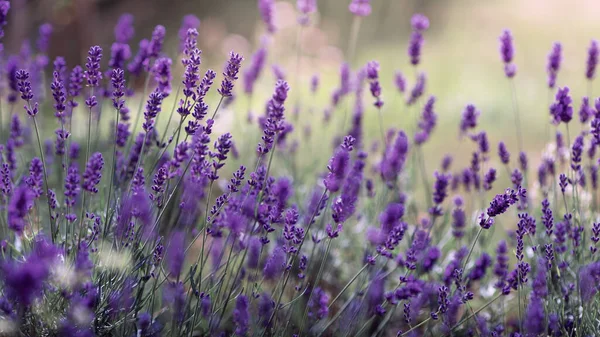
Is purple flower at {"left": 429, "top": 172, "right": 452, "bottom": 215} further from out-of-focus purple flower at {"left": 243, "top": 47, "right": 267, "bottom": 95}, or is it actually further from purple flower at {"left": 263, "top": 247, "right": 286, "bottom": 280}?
out-of-focus purple flower at {"left": 243, "top": 47, "right": 267, "bottom": 95}

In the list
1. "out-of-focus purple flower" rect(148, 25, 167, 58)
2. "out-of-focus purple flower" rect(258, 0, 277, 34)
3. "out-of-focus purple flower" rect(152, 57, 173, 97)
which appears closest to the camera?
"out-of-focus purple flower" rect(152, 57, 173, 97)

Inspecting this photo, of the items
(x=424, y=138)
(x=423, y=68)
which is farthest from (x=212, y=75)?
(x=423, y=68)

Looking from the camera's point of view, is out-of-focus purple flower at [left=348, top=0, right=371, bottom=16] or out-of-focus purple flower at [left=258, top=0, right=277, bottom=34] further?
out-of-focus purple flower at [left=258, top=0, right=277, bottom=34]

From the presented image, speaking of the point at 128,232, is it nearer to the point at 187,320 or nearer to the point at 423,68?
the point at 187,320

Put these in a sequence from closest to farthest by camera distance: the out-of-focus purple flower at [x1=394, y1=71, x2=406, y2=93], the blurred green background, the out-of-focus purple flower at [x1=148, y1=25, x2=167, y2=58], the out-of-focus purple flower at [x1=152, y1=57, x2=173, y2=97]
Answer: the out-of-focus purple flower at [x1=152, y1=57, x2=173, y2=97]
the out-of-focus purple flower at [x1=148, y1=25, x2=167, y2=58]
the out-of-focus purple flower at [x1=394, y1=71, x2=406, y2=93]
the blurred green background

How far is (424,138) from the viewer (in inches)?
114

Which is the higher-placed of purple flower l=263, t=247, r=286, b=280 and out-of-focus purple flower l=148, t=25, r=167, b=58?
out-of-focus purple flower l=148, t=25, r=167, b=58

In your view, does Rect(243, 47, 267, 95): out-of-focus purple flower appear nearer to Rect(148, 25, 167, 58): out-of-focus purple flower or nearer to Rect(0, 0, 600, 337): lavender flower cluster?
Rect(0, 0, 600, 337): lavender flower cluster

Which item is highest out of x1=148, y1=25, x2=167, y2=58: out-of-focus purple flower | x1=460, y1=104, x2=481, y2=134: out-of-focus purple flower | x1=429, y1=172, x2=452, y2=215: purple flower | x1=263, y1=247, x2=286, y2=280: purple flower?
x1=148, y1=25, x2=167, y2=58: out-of-focus purple flower

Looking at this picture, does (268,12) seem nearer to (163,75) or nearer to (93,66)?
(163,75)

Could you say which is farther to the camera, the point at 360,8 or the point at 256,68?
the point at 256,68

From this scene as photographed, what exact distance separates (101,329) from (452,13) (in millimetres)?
8680

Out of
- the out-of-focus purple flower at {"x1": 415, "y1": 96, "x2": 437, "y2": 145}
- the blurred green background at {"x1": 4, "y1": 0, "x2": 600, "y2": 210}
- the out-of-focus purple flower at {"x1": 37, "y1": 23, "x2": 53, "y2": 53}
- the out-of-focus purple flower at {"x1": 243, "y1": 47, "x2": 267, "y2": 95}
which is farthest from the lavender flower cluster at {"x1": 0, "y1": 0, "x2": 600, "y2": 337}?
the blurred green background at {"x1": 4, "y1": 0, "x2": 600, "y2": 210}

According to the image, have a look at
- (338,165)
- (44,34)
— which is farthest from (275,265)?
(44,34)
